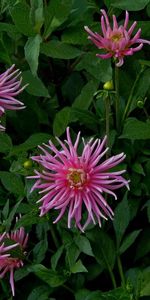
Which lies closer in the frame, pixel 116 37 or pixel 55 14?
pixel 116 37

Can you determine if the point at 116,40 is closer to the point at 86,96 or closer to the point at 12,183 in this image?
the point at 86,96

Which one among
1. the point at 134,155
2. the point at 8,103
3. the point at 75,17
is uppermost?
the point at 75,17

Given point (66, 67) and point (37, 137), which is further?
point (66, 67)

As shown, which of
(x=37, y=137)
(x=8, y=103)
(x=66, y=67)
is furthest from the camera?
(x=66, y=67)

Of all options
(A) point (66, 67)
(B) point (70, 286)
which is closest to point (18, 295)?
(B) point (70, 286)

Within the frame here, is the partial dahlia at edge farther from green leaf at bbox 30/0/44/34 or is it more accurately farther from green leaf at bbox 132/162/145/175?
green leaf at bbox 132/162/145/175

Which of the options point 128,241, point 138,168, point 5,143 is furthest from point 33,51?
point 128,241

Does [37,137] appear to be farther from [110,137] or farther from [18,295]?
[18,295]
